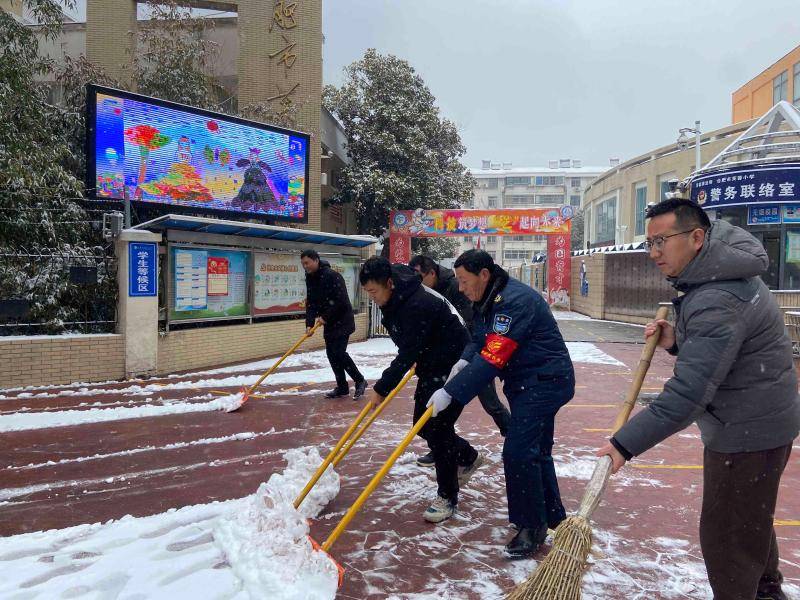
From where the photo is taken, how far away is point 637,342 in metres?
13.0

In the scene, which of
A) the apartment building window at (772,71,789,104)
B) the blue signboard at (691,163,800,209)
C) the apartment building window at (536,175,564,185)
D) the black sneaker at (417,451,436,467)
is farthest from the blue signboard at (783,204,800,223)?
the apartment building window at (536,175,564,185)

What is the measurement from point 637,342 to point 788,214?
4167 millimetres

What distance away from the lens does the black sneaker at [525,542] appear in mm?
3014

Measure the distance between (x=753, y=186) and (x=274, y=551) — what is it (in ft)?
43.1

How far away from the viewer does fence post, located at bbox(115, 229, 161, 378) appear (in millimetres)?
7938

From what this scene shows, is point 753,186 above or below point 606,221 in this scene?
below

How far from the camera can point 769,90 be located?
31.0 m

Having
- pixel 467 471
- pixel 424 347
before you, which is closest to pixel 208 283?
pixel 467 471

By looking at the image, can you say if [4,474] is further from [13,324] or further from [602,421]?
[602,421]

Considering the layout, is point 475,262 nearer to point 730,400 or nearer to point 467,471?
point 730,400

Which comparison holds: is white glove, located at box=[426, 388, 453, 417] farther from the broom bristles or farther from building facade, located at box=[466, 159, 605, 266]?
building facade, located at box=[466, 159, 605, 266]

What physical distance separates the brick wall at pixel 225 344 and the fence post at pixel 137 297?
309 millimetres

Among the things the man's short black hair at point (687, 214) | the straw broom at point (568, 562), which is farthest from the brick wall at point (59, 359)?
the man's short black hair at point (687, 214)

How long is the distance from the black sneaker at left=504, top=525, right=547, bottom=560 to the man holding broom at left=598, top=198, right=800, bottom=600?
106 cm
